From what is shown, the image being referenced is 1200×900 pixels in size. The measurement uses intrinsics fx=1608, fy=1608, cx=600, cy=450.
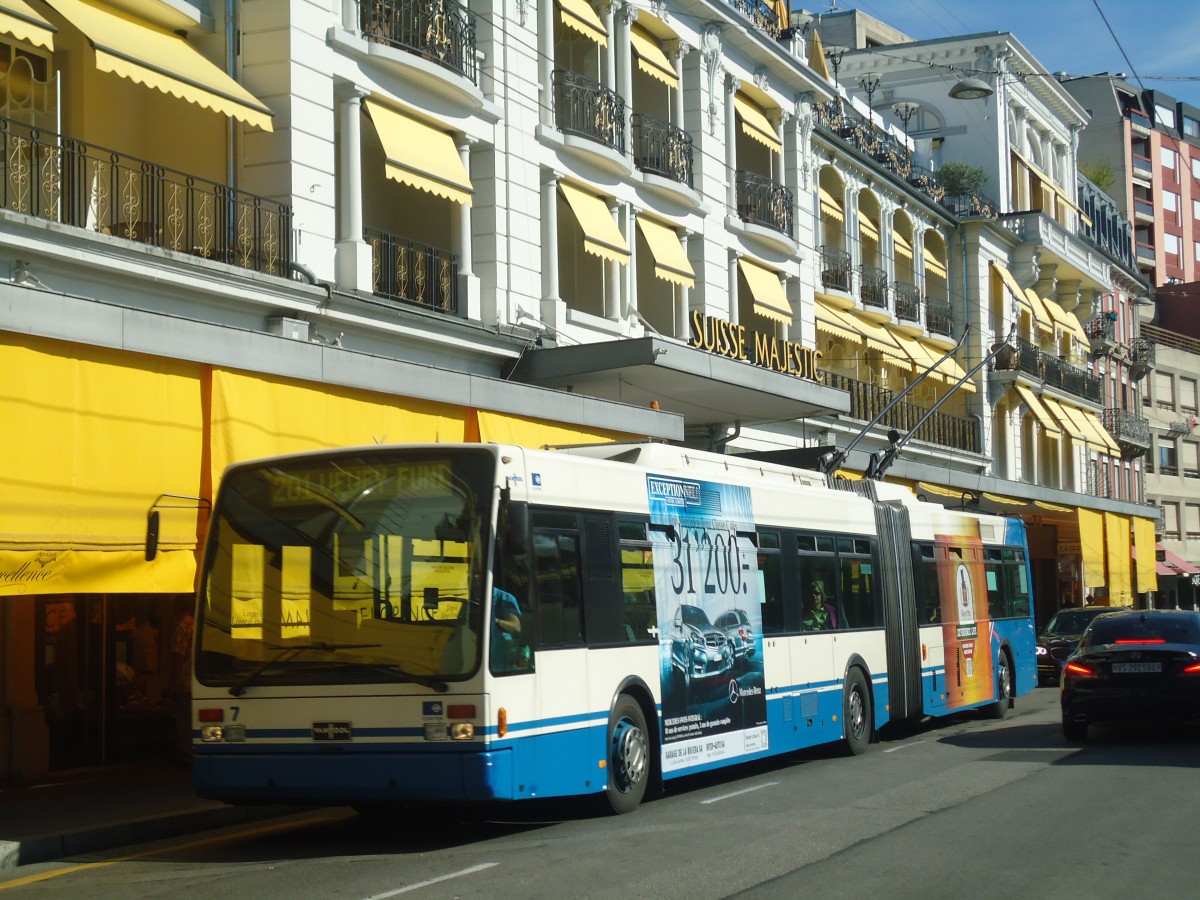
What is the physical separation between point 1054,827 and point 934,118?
42703 mm

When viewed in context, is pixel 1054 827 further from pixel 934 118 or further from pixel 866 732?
pixel 934 118

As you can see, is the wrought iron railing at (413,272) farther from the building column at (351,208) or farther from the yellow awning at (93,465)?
the yellow awning at (93,465)

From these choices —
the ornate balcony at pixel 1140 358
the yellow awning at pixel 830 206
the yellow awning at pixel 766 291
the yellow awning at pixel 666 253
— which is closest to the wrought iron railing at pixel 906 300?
the yellow awning at pixel 830 206

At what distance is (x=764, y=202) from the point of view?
32.3 m

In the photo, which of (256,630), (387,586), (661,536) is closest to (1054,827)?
(661,536)

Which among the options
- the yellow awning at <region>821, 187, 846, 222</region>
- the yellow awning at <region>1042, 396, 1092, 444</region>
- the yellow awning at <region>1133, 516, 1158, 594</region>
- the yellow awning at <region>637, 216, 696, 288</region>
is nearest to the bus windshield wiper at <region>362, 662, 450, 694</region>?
the yellow awning at <region>637, 216, 696, 288</region>

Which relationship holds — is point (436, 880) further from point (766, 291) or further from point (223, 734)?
point (766, 291)

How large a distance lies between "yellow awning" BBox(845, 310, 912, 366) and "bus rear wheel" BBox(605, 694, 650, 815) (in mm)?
25861

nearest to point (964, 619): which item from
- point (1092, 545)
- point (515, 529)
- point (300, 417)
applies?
point (300, 417)

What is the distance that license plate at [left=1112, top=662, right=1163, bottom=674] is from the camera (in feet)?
59.3

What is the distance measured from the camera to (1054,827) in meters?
11.5

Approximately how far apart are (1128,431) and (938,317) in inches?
774

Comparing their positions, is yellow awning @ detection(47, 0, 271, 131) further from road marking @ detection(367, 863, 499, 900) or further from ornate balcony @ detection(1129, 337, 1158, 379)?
ornate balcony @ detection(1129, 337, 1158, 379)

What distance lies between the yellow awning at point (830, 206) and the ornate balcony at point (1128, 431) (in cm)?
2577
